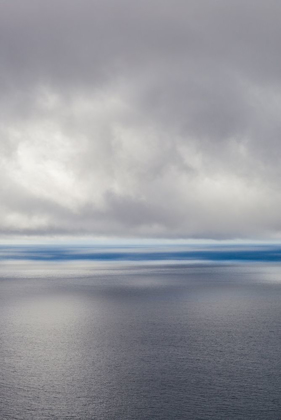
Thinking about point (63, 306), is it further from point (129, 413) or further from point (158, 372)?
point (129, 413)

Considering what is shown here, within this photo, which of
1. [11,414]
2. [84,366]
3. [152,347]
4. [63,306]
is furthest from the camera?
[63,306]

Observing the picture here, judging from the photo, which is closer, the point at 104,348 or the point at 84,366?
the point at 84,366

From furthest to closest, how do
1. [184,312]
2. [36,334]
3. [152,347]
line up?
1. [184,312]
2. [36,334]
3. [152,347]

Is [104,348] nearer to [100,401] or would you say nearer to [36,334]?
[36,334]

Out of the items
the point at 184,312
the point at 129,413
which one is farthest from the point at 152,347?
the point at 184,312

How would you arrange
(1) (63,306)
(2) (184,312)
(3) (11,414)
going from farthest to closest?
(1) (63,306) → (2) (184,312) → (3) (11,414)

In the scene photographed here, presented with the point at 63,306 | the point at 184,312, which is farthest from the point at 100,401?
the point at 63,306
